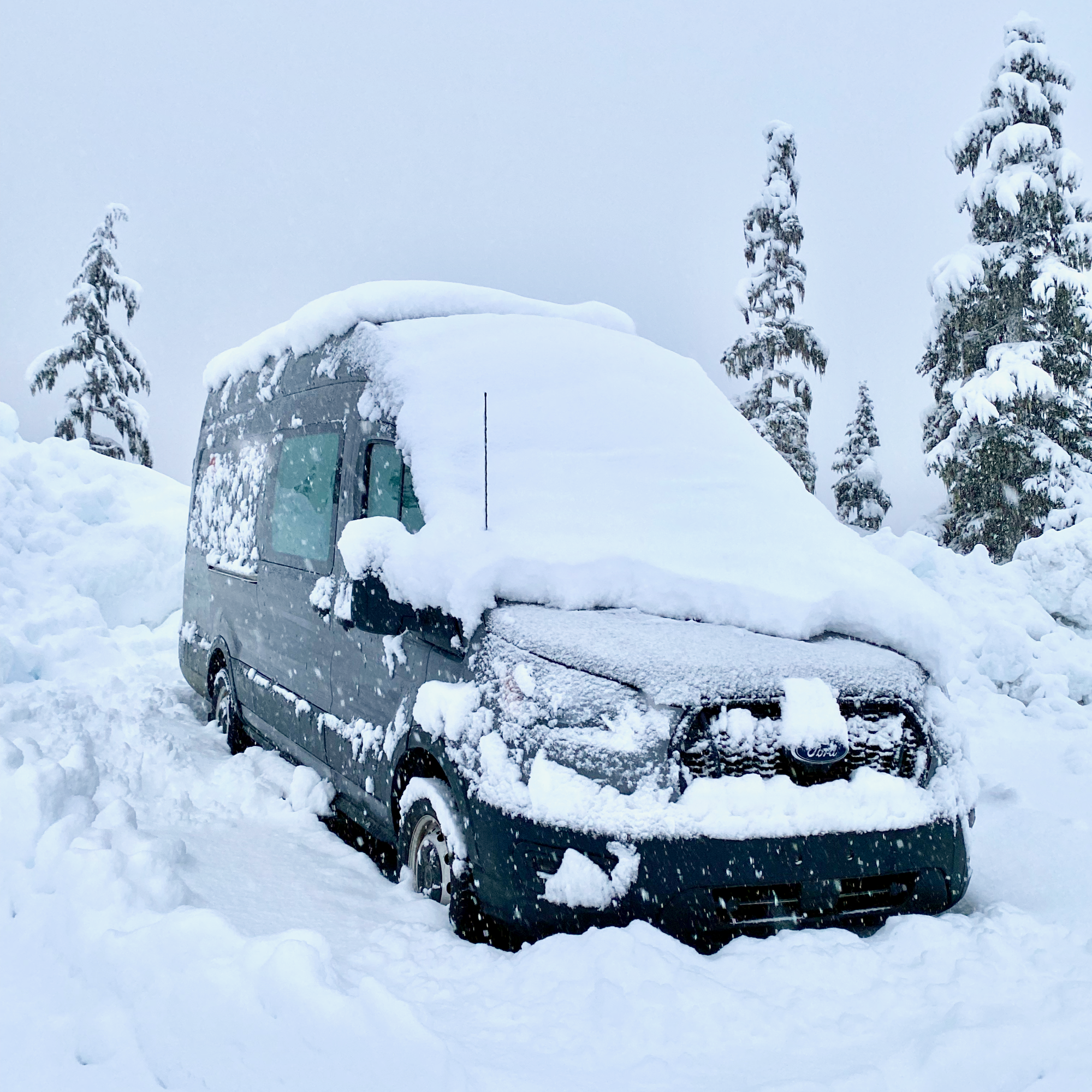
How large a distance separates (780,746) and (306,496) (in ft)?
8.99

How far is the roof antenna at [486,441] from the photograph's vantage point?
11.6 ft

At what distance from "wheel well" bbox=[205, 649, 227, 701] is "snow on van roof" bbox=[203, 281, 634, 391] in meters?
1.95

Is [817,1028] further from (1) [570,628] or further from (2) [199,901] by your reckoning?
(2) [199,901]

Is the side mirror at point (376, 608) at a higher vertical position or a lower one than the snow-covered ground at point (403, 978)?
higher

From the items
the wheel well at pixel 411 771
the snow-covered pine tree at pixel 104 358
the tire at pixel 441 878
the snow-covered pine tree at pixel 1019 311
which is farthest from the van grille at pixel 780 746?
the snow-covered pine tree at pixel 104 358

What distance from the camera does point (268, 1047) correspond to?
2168 mm

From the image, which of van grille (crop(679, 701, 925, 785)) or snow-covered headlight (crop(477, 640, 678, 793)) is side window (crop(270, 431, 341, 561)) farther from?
van grille (crop(679, 701, 925, 785))

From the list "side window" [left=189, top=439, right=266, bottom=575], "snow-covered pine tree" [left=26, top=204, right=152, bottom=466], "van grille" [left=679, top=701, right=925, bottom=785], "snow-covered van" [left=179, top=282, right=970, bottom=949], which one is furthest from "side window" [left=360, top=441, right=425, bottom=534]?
"snow-covered pine tree" [left=26, top=204, right=152, bottom=466]

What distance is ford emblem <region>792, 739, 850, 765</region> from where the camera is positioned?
2938 millimetres

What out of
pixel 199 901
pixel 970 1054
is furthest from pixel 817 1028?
pixel 199 901

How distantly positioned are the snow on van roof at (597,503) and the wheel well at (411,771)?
21.4 inches

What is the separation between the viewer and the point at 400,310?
4523 mm

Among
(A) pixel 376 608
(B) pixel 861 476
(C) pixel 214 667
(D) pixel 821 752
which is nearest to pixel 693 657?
(D) pixel 821 752

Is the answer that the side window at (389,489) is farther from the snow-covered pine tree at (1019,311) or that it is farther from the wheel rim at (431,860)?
the snow-covered pine tree at (1019,311)
